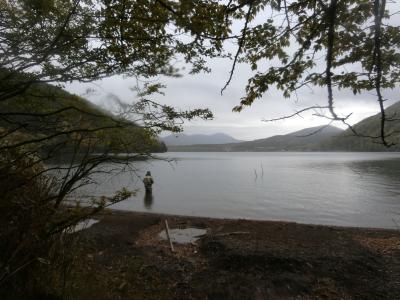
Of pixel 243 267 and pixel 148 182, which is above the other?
pixel 148 182

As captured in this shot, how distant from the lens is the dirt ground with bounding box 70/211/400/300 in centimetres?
712

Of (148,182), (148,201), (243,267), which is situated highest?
(148,182)

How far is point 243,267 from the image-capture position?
860cm

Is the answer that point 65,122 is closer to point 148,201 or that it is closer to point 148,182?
point 148,201

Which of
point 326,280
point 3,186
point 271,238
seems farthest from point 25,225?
point 271,238

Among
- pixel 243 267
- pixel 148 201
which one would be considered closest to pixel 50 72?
pixel 243 267

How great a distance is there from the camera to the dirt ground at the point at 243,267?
712 centimetres

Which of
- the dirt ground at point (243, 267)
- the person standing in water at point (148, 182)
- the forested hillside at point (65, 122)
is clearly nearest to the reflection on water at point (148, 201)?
the person standing in water at point (148, 182)

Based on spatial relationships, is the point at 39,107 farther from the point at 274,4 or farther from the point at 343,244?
the point at 343,244

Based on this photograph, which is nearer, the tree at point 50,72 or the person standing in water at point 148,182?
the tree at point 50,72

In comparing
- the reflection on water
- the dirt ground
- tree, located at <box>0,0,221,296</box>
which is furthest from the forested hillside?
the reflection on water

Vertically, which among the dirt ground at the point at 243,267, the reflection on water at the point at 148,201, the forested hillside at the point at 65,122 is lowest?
the reflection on water at the point at 148,201

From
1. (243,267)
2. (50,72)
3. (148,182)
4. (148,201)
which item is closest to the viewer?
(50,72)

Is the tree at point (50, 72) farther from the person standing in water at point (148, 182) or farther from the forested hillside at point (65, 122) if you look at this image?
the person standing in water at point (148, 182)
